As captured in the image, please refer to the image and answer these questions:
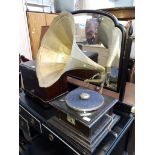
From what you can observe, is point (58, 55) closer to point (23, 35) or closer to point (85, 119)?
point (85, 119)

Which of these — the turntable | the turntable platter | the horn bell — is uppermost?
the horn bell

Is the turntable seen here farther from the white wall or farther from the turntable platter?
the white wall

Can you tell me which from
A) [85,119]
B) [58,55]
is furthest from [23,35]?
[85,119]

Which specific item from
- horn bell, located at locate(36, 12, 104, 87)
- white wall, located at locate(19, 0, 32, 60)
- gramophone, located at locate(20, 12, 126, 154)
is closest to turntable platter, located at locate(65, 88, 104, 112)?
gramophone, located at locate(20, 12, 126, 154)

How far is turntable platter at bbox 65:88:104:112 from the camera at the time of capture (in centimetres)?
70

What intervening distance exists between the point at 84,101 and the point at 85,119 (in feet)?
0.35

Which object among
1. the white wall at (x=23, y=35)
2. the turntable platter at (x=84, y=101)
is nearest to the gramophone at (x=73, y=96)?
the turntable platter at (x=84, y=101)

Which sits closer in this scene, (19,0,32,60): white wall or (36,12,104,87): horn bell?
(36,12,104,87): horn bell

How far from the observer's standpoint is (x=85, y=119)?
26.1 inches

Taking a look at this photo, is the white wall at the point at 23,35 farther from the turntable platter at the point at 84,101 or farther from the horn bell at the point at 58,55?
the turntable platter at the point at 84,101
